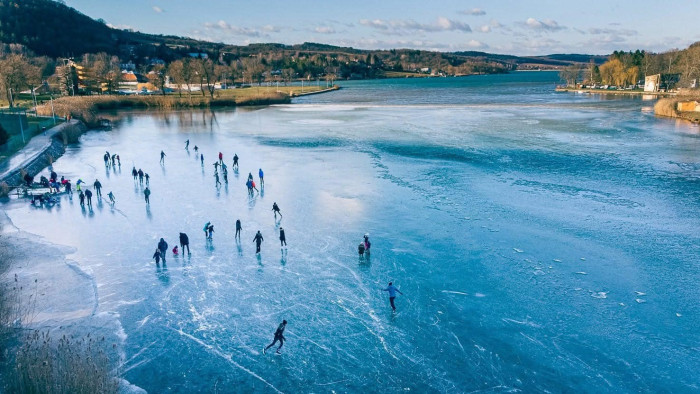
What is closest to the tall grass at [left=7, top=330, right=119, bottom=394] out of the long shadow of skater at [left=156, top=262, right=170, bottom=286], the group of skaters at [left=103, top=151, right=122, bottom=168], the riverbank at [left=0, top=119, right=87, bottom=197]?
the long shadow of skater at [left=156, top=262, right=170, bottom=286]

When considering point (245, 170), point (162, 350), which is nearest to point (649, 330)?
point (162, 350)

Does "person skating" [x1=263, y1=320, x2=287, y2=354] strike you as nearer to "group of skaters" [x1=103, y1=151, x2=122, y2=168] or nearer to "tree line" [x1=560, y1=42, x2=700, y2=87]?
"group of skaters" [x1=103, y1=151, x2=122, y2=168]

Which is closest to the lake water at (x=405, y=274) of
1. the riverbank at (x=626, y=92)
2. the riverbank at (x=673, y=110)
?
the riverbank at (x=673, y=110)

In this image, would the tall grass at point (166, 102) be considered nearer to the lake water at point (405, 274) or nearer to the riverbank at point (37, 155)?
the riverbank at point (37, 155)

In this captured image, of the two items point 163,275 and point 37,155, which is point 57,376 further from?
point 37,155

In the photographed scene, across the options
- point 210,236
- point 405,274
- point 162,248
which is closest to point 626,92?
point 405,274

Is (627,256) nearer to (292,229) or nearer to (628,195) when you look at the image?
(628,195)

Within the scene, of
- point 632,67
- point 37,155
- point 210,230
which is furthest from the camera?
point 632,67

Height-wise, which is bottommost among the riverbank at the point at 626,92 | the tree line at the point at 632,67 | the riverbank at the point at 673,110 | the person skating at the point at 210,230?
the person skating at the point at 210,230

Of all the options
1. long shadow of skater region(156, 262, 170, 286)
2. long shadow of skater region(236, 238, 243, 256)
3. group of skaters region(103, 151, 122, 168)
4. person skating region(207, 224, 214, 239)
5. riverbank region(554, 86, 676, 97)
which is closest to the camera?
long shadow of skater region(156, 262, 170, 286)
